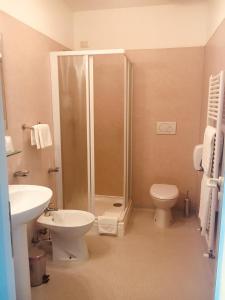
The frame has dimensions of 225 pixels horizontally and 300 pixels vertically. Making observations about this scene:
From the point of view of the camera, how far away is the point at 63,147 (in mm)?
2938

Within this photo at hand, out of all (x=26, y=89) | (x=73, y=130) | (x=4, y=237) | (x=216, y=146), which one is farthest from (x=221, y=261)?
(x=73, y=130)

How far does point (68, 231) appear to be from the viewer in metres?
2.23

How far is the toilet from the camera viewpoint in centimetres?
292

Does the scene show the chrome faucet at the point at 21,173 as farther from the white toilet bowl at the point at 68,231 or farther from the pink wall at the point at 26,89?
the white toilet bowl at the point at 68,231

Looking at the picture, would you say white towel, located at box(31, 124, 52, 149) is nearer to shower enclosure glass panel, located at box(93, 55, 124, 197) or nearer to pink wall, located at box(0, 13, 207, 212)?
pink wall, located at box(0, 13, 207, 212)

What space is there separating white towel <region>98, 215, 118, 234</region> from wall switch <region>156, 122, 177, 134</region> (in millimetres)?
1266

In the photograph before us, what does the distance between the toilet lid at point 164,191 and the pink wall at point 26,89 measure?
1.24 metres

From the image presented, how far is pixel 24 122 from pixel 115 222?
4.71 feet

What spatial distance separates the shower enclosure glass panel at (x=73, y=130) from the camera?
108 inches

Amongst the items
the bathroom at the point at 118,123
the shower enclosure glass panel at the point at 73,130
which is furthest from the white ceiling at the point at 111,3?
the shower enclosure glass panel at the point at 73,130

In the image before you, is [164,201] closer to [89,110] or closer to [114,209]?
[114,209]

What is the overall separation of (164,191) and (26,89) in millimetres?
1905

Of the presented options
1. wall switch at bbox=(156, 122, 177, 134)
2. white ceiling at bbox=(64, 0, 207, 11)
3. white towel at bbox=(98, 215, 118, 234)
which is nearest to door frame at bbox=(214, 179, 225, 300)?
white towel at bbox=(98, 215, 118, 234)

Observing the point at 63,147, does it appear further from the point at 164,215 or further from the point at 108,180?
the point at 164,215
